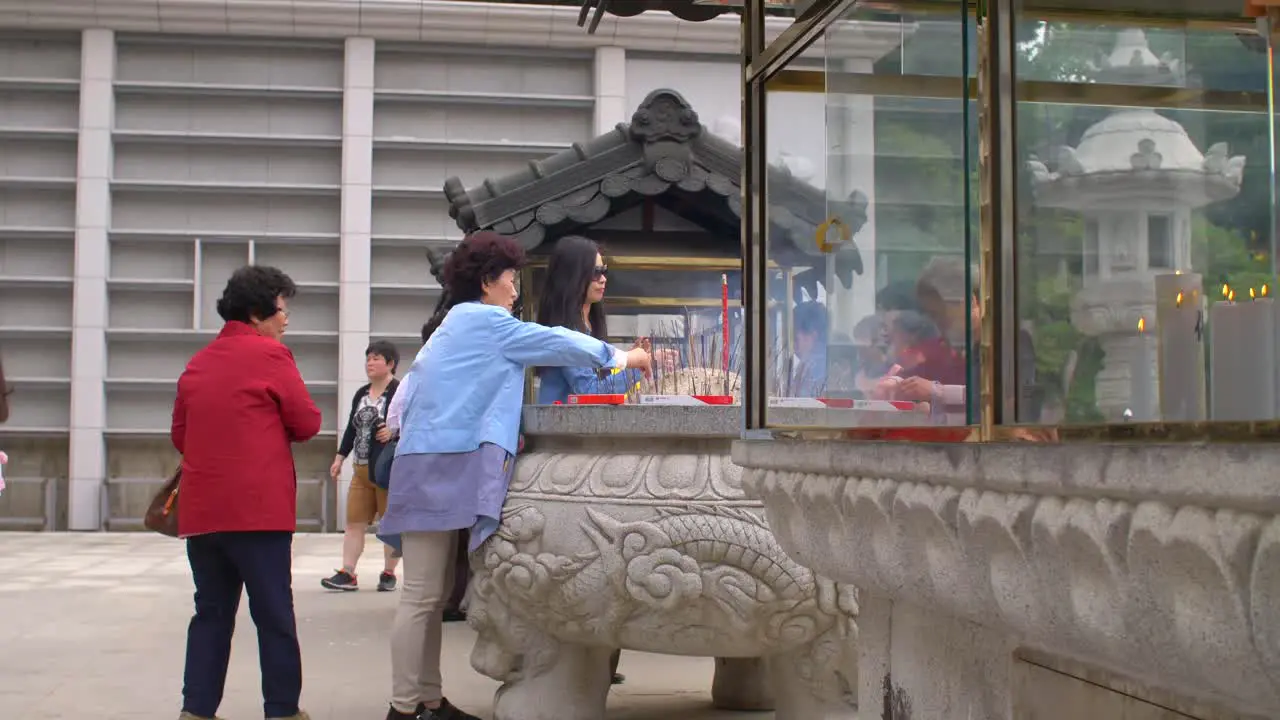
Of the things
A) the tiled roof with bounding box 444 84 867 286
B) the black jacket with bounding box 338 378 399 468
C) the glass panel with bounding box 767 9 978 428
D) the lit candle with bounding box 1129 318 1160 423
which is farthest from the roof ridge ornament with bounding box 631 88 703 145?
the lit candle with bounding box 1129 318 1160 423

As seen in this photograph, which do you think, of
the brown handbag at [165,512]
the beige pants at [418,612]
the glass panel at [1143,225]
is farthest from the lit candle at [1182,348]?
the brown handbag at [165,512]

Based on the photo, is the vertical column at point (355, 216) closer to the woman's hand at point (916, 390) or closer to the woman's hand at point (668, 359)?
the woman's hand at point (668, 359)

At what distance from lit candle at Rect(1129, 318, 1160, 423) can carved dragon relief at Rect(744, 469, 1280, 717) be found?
0.10m

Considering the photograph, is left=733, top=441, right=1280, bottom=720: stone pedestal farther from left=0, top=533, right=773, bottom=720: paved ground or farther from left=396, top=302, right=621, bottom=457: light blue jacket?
left=0, top=533, right=773, bottom=720: paved ground

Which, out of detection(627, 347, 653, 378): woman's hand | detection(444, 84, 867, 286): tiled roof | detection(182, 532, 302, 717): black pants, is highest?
detection(444, 84, 867, 286): tiled roof

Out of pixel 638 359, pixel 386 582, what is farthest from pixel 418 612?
pixel 386 582

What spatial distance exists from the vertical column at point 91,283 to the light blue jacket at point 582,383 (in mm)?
9189

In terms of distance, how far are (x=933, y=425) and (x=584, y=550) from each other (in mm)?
2115

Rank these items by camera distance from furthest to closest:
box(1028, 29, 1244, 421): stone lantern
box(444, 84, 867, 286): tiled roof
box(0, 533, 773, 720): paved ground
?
1. box(444, 84, 867, 286): tiled roof
2. box(0, 533, 773, 720): paved ground
3. box(1028, 29, 1244, 421): stone lantern

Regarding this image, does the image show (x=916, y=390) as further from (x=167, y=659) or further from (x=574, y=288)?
(x=167, y=659)

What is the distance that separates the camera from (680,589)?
11.7 feet

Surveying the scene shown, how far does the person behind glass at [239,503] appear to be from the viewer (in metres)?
4.08

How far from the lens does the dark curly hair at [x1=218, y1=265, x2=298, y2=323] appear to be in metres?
4.39

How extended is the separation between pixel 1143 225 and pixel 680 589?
94.5 inches
